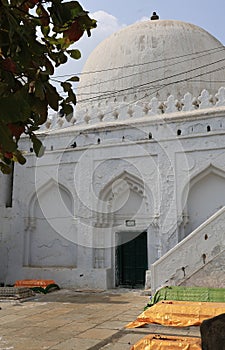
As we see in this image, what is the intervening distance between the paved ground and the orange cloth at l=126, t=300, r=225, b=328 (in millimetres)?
103

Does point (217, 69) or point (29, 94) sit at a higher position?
point (217, 69)

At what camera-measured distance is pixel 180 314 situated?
5328 mm

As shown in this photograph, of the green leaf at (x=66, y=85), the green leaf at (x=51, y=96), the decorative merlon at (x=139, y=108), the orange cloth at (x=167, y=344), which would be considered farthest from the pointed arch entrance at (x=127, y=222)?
the green leaf at (x=51, y=96)

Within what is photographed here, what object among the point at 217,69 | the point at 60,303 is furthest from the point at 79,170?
the point at 217,69

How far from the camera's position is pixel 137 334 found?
16.8 feet

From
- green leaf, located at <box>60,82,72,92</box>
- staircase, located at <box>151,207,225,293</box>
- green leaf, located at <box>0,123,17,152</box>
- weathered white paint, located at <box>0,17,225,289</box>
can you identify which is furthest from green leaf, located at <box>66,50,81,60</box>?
weathered white paint, located at <box>0,17,225,289</box>

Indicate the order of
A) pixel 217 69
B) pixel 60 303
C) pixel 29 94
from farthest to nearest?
pixel 217 69 → pixel 60 303 → pixel 29 94

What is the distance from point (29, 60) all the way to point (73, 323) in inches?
201

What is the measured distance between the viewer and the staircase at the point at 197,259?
740 cm

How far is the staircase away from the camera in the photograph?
7.40 meters

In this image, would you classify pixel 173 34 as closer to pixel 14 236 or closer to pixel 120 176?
pixel 120 176

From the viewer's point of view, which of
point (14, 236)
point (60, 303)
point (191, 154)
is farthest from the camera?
point (14, 236)

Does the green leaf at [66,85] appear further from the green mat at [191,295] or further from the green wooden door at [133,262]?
the green wooden door at [133,262]

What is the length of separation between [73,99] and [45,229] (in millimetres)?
9644
